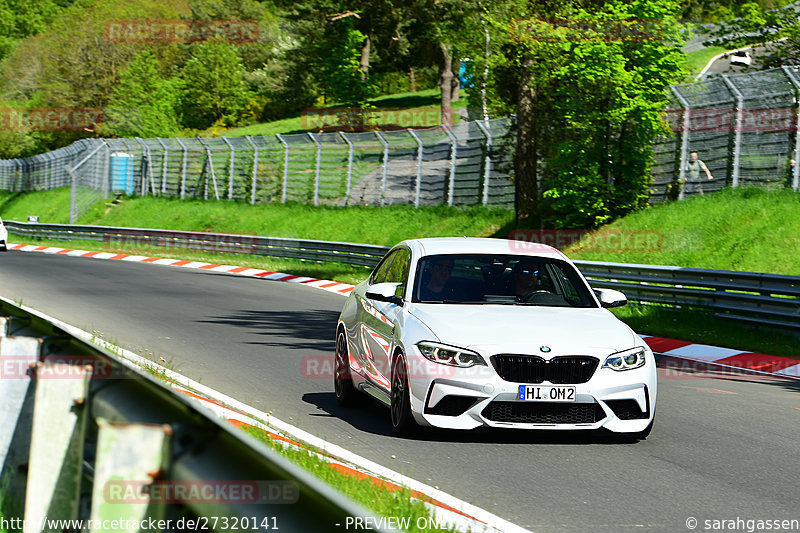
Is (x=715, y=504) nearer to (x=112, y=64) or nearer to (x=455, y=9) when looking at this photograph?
(x=455, y=9)

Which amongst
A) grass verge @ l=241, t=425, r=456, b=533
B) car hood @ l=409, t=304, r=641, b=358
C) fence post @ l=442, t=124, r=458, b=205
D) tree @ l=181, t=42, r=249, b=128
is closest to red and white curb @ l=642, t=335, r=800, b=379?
car hood @ l=409, t=304, r=641, b=358

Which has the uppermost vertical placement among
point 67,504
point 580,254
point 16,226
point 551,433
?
point 67,504

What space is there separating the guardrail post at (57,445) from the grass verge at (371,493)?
6.35ft

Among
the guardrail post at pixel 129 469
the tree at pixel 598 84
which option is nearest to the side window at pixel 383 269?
the guardrail post at pixel 129 469

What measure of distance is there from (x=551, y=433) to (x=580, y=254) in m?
17.0

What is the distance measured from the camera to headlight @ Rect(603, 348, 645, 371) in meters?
7.92

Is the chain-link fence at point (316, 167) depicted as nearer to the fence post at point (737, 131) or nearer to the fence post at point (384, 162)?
the fence post at point (384, 162)

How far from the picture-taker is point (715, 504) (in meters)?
6.32

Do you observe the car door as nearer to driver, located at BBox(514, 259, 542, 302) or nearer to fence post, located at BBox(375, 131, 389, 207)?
driver, located at BBox(514, 259, 542, 302)

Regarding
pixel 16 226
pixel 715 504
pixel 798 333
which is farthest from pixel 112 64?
pixel 715 504

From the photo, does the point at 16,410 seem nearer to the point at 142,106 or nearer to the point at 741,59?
the point at 741,59

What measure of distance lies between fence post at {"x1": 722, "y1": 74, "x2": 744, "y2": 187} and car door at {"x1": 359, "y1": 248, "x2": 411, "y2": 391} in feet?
51.9

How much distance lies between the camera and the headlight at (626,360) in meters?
7.92

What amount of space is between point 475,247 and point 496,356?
1.85m
